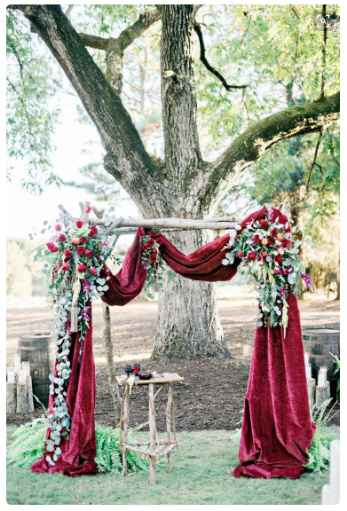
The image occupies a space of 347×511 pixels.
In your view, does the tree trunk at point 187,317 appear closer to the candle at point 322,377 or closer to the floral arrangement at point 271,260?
the candle at point 322,377

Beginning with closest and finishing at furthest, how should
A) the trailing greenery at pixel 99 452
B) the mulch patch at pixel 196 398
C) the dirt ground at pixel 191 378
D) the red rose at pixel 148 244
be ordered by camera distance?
the trailing greenery at pixel 99 452 → the red rose at pixel 148 244 → the mulch patch at pixel 196 398 → the dirt ground at pixel 191 378

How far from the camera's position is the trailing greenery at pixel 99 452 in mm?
5111

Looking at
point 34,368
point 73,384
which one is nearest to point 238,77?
point 34,368

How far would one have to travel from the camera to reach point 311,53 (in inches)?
379

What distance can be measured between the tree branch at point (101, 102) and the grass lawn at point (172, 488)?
4040 millimetres

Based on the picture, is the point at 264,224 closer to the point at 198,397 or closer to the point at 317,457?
the point at 317,457

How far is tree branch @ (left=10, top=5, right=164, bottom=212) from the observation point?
7.53m

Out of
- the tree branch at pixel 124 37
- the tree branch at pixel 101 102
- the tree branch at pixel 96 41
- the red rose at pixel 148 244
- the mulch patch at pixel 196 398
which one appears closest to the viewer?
the red rose at pixel 148 244

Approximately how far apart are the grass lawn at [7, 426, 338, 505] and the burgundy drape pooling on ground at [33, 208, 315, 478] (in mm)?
144

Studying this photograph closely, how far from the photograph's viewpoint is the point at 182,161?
846 cm

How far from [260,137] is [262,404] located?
4251 millimetres

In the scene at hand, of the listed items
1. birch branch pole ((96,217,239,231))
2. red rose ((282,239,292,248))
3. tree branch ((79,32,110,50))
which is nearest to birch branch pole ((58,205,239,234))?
birch branch pole ((96,217,239,231))

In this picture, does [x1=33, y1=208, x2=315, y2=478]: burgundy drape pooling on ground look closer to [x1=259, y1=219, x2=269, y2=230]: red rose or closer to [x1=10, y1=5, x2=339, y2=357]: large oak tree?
[x1=259, y1=219, x2=269, y2=230]: red rose

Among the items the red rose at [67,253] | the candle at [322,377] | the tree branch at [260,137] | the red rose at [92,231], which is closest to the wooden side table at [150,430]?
the red rose at [67,253]
